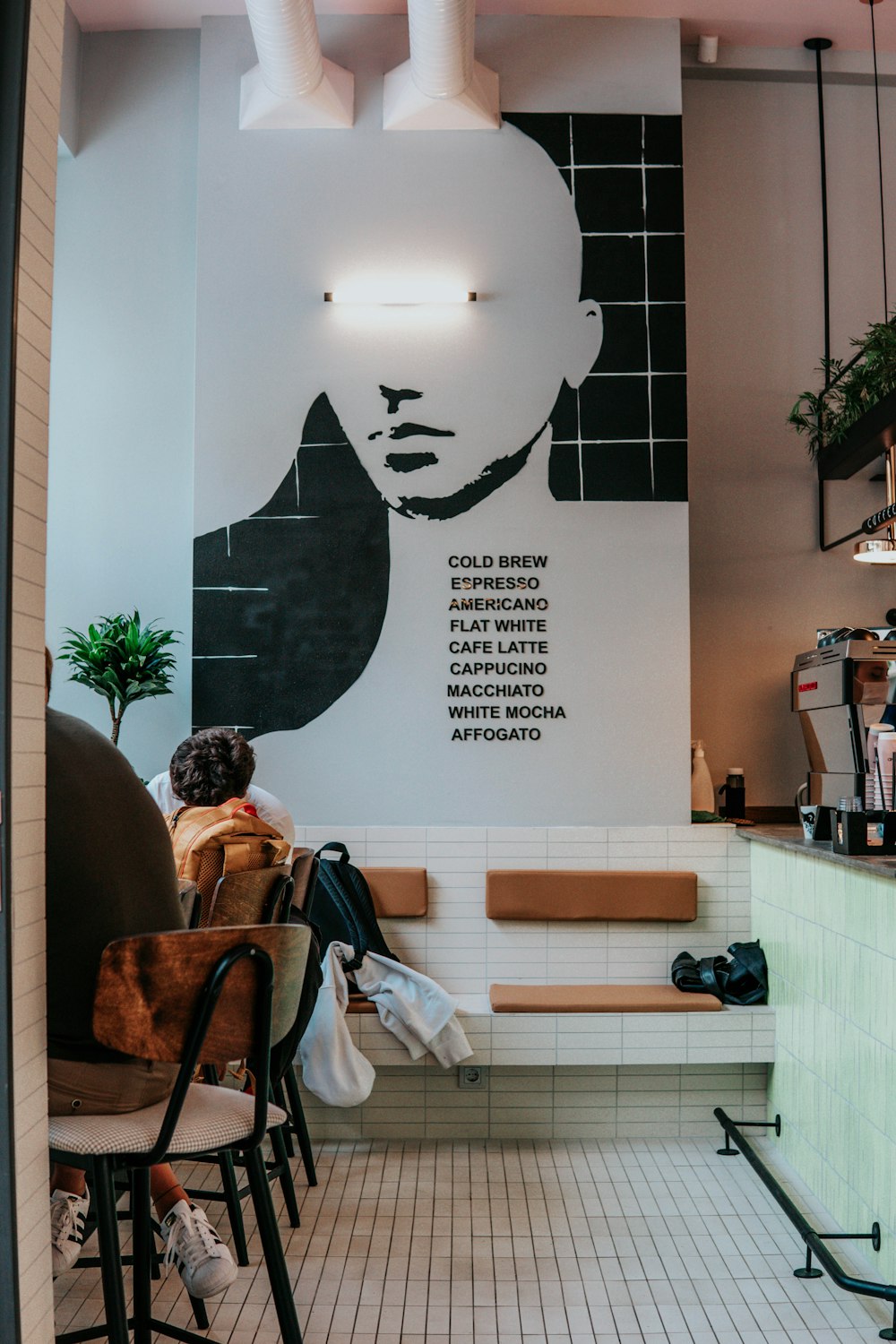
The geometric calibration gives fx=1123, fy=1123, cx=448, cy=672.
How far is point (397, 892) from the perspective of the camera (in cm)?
407

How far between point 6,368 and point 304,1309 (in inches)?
86.1

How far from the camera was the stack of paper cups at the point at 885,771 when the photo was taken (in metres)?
3.27

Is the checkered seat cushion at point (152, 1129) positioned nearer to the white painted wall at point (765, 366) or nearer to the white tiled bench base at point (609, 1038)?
the white tiled bench base at point (609, 1038)

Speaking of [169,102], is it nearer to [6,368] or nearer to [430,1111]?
[6,368]

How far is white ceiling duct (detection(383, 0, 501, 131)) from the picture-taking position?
3941 millimetres

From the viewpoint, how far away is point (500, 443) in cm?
435

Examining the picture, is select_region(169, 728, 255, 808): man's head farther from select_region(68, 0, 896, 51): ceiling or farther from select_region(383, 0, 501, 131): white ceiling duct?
select_region(68, 0, 896, 51): ceiling

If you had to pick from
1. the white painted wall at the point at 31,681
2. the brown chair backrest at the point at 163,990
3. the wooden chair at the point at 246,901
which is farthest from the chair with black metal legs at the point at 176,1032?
the wooden chair at the point at 246,901


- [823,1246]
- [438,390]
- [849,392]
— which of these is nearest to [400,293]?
[438,390]

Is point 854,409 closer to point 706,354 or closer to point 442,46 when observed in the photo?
point 706,354

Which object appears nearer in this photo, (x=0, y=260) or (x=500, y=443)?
(x=0, y=260)

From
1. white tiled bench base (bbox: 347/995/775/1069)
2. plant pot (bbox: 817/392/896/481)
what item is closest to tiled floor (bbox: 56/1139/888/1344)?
white tiled bench base (bbox: 347/995/775/1069)

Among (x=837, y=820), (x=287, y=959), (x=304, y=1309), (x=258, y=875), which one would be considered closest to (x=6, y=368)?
(x=287, y=959)

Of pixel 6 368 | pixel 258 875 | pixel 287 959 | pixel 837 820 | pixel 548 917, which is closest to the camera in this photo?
pixel 6 368
